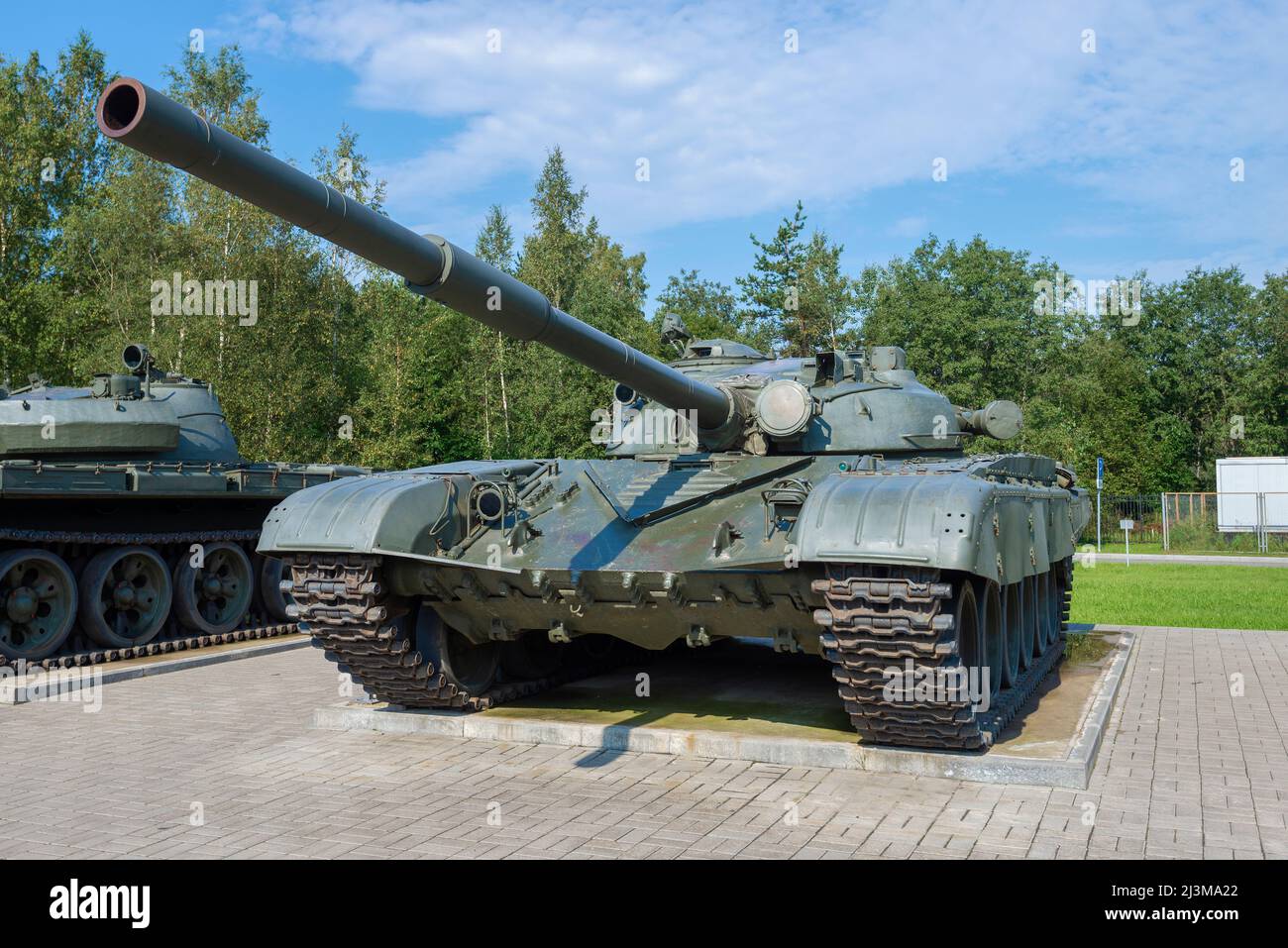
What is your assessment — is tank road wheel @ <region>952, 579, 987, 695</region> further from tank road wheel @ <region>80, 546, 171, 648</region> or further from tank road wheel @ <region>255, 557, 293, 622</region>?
tank road wheel @ <region>255, 557, 293, 622</region>

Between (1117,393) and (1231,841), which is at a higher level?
(1117,393)

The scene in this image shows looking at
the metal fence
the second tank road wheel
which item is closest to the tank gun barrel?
the second tank road wheel

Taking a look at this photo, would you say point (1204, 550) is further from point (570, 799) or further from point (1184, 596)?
point (570, 799)

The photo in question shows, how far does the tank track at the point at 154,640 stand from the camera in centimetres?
1242

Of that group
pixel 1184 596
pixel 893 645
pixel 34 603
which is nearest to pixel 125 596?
pixel 34 603

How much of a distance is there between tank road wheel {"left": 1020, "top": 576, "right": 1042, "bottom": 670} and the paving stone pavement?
36.6 inches

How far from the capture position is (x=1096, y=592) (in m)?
21.5

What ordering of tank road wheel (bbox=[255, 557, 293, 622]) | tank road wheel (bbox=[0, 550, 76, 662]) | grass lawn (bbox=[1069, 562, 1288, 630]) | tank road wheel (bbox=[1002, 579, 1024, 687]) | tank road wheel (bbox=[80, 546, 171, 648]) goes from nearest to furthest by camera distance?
tank road wheel (bbox=[1002, 579, 1024, 687]), tank road wheel (bbox=[0, 550, 76, 662]), tank road wheel (bbox=[80, 546, 171, 648]), tank road wheel (bbox=[255, 557, 293, 622]), grass lawn (bbox=[1069, 562, 1288, 630])

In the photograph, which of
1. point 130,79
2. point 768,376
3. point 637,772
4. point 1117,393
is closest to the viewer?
point 130,79

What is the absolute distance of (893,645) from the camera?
6918 mm

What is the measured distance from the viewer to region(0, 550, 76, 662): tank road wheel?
12383mm

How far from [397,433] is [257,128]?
888 cm
